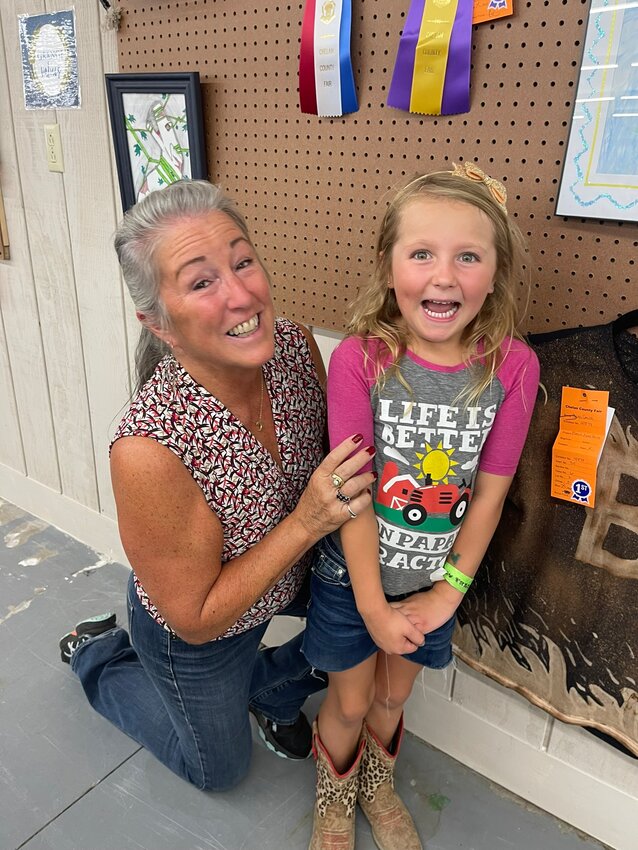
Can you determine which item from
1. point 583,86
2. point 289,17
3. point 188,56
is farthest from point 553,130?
point 188,56

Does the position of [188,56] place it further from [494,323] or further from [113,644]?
[113,644]

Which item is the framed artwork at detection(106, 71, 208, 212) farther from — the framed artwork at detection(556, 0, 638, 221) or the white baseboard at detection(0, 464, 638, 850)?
the white baseboard at detection(0, 464, 638, 850)

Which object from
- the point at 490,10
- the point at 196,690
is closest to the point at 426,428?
the point at 490,10

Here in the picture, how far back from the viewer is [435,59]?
3.66ft

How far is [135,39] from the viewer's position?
5.21 ft

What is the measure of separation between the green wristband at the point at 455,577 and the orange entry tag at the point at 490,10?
914mm

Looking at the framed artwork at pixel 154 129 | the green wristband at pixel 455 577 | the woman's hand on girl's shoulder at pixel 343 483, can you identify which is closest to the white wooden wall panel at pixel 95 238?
the framed artwork at pixel 154 129

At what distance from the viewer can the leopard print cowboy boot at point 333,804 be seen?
138 centimetres

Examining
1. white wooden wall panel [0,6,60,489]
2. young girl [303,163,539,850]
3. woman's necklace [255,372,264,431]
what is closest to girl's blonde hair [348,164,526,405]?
young girl [303,163,539,850]

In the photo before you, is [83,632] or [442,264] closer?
[442,264]

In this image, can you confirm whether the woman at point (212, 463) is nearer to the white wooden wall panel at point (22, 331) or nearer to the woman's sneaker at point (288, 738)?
the woman's sneaker at point (288, 738)

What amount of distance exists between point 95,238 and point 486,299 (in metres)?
1.29

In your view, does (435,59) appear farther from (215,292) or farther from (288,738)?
(288,738)

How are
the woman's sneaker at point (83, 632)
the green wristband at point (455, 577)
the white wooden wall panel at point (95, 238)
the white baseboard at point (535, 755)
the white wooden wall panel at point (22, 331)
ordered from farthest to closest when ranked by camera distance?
1. the white wooden wall panel at point (22, 331)
2. the woman's sneaker at point (83, 632)
3. the white wooden wall panel at point (95, 238)
4. the white baseboard at point (535, 755)
5. the green wristband at point (455, 577)
